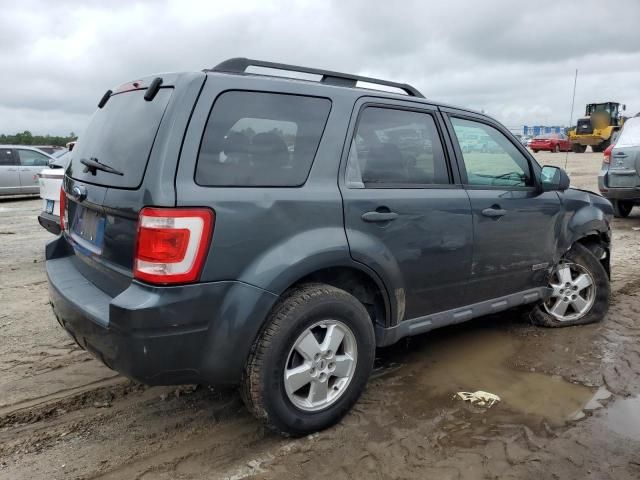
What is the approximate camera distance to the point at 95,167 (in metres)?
2.87

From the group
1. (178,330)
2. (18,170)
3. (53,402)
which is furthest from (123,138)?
(18,170)

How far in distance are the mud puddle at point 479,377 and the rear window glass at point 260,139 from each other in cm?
161

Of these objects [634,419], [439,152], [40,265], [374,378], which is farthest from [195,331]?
[40,265]

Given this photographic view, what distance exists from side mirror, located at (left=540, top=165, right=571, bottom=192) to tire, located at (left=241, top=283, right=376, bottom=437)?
1.95 metres

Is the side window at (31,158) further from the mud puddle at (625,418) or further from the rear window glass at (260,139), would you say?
the mud puddle at (625,418)

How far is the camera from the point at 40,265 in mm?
6777

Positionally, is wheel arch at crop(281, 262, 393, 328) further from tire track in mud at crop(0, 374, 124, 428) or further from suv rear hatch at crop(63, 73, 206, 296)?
tire track in mud at crop(0, 374, 124, 428)

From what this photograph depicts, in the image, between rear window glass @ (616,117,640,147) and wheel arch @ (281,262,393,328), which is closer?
wheel arch @ (281,262,393,328)

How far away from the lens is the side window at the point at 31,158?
49.8 feet

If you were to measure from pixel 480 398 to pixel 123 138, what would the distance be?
256 centimetres

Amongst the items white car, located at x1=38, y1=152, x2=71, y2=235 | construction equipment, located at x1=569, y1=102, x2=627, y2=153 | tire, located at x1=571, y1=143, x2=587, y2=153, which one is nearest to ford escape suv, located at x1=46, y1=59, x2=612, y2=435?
white car, located at x1=38, y1=152, x2=71, y2=235

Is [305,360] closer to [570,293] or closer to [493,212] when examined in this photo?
[493,212]

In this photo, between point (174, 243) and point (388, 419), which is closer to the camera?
point (174, 243)

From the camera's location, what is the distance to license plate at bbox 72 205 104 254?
111 inches
